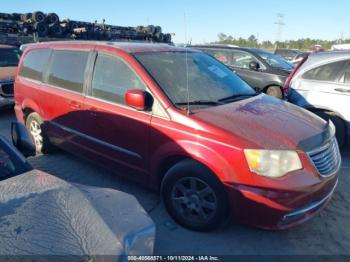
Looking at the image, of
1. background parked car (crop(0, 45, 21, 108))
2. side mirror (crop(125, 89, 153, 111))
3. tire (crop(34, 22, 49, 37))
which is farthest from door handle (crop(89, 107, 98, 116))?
tire (crop(34, 22, 49, 37))

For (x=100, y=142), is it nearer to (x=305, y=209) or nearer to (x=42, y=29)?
(x=305, y=209)

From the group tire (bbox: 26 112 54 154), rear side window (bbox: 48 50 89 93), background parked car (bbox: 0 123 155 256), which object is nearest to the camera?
background parked car (bbox: 0 123 155 256)

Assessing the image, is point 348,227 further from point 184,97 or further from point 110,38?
point 110,38

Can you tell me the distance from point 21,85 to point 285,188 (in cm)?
437

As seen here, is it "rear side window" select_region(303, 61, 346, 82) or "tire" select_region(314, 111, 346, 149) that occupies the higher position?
"rear side window" select_region(303, 61, 346, 82)

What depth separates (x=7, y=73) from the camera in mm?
8094

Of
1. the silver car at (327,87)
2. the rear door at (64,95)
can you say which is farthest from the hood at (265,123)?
the silver car at (327,87)

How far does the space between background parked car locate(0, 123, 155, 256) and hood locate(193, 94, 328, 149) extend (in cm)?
123

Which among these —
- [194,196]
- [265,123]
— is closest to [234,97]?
[265,123]

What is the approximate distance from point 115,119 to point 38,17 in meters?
14.6

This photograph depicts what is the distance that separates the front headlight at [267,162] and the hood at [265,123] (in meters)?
0.06

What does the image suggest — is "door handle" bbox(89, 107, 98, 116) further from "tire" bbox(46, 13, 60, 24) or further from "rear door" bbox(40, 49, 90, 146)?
"tire" bbox(46, 13, 60, 24)

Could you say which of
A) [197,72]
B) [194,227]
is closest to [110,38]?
[197,72]

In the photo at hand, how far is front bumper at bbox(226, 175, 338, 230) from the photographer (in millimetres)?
2697
